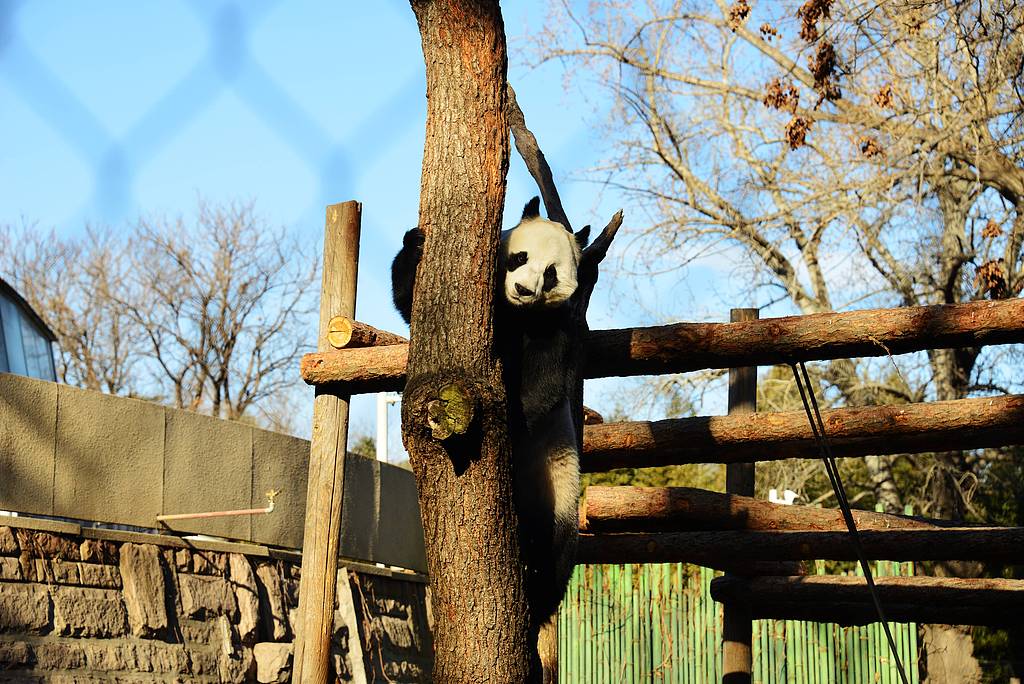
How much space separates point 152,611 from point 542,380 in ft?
15.0

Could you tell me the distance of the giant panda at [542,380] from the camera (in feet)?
14.0

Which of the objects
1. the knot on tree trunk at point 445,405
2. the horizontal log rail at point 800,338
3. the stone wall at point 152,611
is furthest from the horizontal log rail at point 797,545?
the knot on tree trunk at point 445,405

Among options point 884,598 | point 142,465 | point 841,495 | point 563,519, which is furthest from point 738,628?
point 142,465

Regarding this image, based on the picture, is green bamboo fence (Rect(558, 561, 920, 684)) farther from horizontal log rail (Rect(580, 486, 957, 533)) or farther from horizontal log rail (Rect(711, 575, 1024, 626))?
horizontal log rail (Rect(580, 486, 957, 533))

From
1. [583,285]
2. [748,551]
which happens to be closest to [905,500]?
→ [748,551]

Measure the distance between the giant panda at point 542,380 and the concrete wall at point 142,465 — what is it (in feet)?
12.0

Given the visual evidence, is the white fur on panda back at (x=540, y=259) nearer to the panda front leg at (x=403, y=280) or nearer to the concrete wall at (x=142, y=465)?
the panda front leg at (x=403, y=280)

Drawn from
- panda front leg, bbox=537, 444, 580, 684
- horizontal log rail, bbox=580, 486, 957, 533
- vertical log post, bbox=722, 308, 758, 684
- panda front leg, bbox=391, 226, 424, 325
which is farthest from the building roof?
panda front leg, bbox=537, 444, 580, 684

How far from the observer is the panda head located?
14.1 feet

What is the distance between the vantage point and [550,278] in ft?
14.4

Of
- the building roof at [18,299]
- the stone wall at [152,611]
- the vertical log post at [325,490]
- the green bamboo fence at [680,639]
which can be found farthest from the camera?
the building roof at [18,299]

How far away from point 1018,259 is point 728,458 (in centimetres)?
818

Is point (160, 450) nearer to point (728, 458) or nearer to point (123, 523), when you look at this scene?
point (123, 523)

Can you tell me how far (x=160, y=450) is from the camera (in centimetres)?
784
